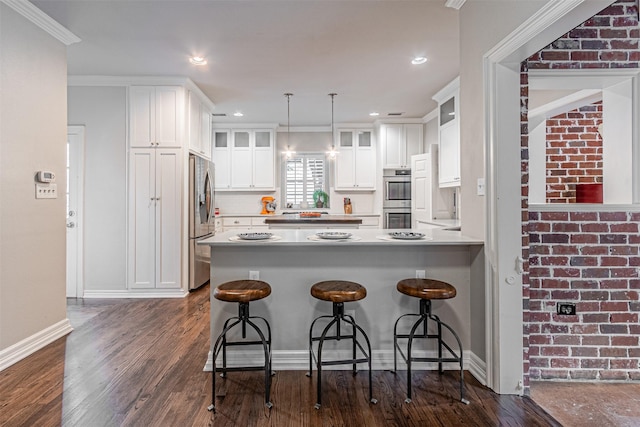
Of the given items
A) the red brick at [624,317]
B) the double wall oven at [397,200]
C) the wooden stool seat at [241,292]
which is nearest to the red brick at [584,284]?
the red brick at [624,317]

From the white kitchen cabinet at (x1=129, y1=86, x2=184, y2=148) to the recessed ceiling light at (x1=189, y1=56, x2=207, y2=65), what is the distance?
0.62 metres

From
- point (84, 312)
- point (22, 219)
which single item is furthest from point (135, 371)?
point (84, 312)

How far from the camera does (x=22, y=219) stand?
252 cm

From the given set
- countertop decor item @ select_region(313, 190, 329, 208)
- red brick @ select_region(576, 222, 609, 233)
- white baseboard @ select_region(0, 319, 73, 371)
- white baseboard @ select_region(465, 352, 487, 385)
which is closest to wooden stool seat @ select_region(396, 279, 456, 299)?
white baseboard @ select_region(465, 352, 487, 385)

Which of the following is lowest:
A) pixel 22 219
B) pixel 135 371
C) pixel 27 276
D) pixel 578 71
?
pixel 135 371

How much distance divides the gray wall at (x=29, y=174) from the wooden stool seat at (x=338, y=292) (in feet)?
7.43

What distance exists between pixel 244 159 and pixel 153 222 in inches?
98.1

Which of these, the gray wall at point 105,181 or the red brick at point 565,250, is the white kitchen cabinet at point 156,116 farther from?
the red brick at point 565,250

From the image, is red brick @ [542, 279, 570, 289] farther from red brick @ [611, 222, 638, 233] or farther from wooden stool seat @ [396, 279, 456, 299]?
wooden stool seat @ [396, 279, 456, 299]

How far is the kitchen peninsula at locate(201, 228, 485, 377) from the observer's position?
2.34 m

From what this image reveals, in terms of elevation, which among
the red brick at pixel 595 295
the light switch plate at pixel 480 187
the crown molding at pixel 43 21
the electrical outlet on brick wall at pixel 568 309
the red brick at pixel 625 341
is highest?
the crown molding at pixel 43 21

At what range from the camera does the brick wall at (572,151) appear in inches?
122

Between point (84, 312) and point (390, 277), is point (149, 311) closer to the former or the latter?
point (84, 312)

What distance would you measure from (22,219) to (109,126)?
6.22 ft
